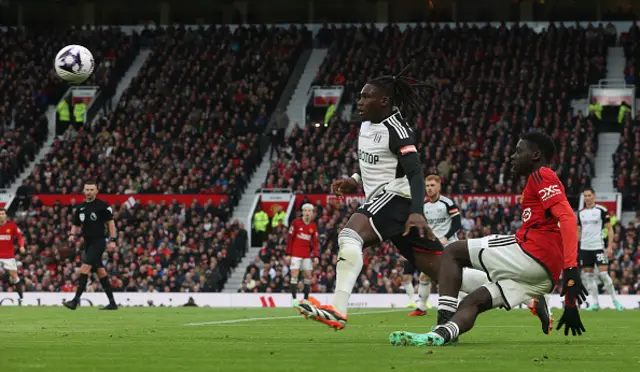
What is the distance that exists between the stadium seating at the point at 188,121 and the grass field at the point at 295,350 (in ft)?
79.8

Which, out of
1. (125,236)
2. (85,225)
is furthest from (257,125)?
(85,225)

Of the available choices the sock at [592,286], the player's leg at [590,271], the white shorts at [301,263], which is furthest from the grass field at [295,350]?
the white shorts at [301,263]

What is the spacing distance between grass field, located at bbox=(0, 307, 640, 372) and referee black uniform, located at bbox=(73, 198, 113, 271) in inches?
244

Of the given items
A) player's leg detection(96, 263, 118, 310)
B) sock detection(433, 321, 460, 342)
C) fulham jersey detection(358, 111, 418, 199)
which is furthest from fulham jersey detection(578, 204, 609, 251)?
sock detection(433, 321, 460, 342)

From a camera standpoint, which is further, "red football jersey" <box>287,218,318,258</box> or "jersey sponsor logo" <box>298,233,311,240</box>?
"jersey sponsor logo" <box>298,233,311,240</box>

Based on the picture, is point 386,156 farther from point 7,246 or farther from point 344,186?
point 7,246

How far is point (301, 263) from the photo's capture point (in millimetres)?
26656

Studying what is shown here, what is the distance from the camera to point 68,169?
38719 millimetres

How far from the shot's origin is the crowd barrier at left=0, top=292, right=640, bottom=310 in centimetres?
2748

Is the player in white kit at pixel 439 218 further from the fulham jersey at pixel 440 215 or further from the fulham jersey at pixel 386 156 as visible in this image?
the fulham jersey at pixel 386 156

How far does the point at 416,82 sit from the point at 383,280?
61.6 ft

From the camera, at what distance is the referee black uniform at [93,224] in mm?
19641

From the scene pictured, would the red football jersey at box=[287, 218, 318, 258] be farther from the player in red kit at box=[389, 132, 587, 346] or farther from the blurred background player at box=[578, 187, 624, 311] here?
the player in red kit at box=[389, 132, 587, 346]

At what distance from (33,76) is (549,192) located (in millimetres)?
39864
